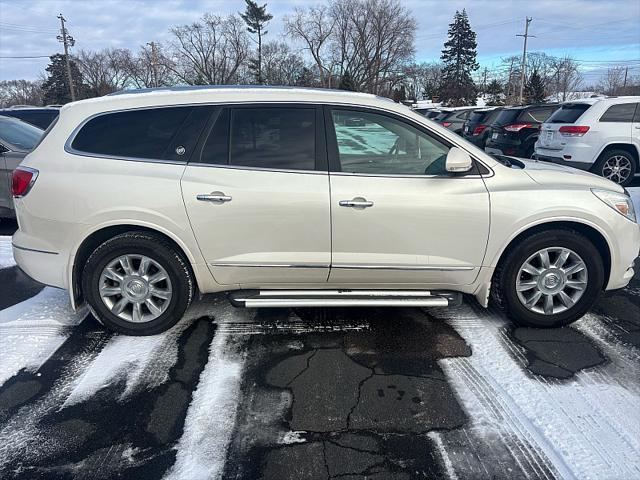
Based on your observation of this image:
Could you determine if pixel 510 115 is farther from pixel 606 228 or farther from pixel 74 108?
pixel 74 108

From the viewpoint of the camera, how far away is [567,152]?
894cm

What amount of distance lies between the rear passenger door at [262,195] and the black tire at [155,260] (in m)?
0.25

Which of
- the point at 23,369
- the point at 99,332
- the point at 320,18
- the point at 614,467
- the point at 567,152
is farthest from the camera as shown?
the point at 320,18

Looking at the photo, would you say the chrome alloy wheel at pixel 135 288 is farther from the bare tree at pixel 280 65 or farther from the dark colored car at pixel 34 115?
the bare tree at pixel 280 65

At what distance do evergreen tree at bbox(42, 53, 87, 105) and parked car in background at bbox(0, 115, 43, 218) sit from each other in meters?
59.7

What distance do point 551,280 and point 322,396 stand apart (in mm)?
2067

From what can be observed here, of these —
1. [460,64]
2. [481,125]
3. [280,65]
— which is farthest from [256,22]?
[481,125]

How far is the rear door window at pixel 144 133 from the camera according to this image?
3.41 m

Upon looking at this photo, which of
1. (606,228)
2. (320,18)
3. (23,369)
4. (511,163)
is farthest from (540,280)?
(320,18)

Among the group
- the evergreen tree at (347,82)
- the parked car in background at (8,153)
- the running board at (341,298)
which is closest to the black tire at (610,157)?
the running board at (341,298)

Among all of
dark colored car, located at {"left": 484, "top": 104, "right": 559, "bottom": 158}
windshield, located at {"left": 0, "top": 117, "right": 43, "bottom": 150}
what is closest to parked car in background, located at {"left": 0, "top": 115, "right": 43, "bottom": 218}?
windshield, located at {"left": 0, "top": 117, "right": 43, "bottom": 150}

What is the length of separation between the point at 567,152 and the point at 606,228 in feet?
20.6

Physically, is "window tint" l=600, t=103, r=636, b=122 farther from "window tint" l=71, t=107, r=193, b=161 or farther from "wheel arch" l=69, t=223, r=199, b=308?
"wheel arch" l=69, t=223, r=199, b=308

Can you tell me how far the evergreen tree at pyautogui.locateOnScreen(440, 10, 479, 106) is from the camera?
62594mm
